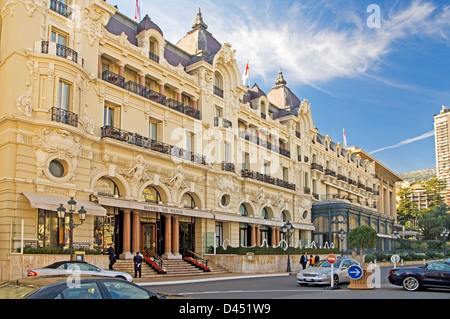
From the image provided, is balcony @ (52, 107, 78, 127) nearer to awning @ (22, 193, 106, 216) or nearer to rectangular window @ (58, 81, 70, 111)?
rectangular window @ (58, 81, 70, 111)

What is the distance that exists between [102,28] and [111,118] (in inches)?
217

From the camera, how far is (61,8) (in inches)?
1024

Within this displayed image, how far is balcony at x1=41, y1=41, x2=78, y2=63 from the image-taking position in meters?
24.3

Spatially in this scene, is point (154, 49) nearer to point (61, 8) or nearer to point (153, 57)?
point (153, 57)

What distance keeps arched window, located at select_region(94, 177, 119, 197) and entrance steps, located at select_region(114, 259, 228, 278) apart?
4.17 meters

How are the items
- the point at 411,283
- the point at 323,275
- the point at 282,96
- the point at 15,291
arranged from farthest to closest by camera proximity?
the point at 282,96 → the point at 323,275 → the point at 411,283 → the point at 15,291

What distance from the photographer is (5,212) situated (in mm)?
22250

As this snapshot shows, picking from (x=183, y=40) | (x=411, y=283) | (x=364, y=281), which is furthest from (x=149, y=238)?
Answer: (x=411, y=283)

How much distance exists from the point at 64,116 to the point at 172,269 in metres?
11.5

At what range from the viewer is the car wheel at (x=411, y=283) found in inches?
669

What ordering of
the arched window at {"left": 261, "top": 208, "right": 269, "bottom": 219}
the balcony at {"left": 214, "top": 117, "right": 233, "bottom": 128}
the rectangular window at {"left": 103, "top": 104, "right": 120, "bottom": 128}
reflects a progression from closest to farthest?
the rectangular window at {"left": 103, "top": 104, "right": 120, "bottom": 128} → the balcony at {"left": 214, "top": 117, "right": 233, "bottom": 128} → the arched window at {"left": 261, "top": 208, "right": 269, "bottom": 219}

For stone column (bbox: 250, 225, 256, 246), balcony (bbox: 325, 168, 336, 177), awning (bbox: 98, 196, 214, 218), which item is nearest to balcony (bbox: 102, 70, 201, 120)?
awning (bbox: 98, 196, 214, 218)
